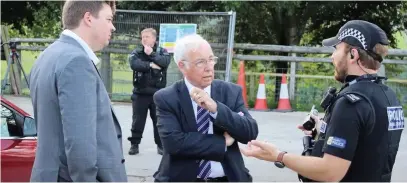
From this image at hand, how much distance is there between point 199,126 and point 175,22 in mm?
10338

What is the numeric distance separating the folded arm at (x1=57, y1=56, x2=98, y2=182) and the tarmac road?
14.1 feet

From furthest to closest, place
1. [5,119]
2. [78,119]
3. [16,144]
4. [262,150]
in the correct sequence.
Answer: [5,119] < [16,144] < [262,150] < [78,119]

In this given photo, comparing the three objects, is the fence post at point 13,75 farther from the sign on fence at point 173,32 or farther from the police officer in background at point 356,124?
the police officer in background at point 356,124

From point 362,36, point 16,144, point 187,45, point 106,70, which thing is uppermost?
point 362,36

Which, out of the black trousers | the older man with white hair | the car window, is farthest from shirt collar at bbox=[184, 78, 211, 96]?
the black trousers

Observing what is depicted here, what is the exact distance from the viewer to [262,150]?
3.26 metres

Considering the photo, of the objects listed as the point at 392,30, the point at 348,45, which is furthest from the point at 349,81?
the point at 392,30

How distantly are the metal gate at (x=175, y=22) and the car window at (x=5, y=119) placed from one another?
785 cm

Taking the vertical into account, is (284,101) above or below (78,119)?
below

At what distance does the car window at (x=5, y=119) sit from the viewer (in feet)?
17.5

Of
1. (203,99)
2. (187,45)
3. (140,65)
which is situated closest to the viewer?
(203,99)

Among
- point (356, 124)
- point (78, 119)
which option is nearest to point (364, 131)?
point (356, 124)

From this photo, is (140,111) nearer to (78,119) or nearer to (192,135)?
(192,135)

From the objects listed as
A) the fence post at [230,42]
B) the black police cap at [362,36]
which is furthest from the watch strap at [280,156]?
the fence post at [230,42]
